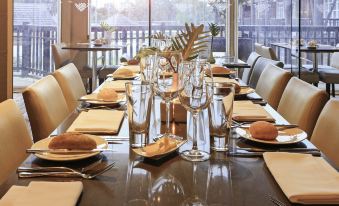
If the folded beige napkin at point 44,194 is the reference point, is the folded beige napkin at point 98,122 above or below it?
above

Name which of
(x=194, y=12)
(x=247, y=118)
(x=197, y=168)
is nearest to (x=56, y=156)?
(x=197, y=168)

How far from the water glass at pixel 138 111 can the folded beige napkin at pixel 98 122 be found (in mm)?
215

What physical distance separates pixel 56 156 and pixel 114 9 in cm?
627

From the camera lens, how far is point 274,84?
2.64 meters

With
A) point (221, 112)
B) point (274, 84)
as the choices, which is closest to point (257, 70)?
point (274, 84)

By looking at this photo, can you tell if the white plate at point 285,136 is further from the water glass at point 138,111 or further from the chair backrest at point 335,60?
the chair backrest at point 335,60

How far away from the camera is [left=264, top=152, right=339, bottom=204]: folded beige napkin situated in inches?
36.8

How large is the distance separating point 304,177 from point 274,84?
5.35ft

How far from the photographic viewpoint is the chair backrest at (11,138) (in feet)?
4.74

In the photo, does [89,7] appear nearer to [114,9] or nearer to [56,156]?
[114,9]

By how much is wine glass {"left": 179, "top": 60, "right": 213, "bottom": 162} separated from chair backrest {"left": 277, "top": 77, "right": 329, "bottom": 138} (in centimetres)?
66

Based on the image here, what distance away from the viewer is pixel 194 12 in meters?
7.04

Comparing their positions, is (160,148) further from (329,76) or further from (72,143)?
(329,76)

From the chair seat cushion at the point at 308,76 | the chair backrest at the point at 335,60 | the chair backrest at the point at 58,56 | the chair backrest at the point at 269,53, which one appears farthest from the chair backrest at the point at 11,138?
the chair backrest at the point at 335,60
